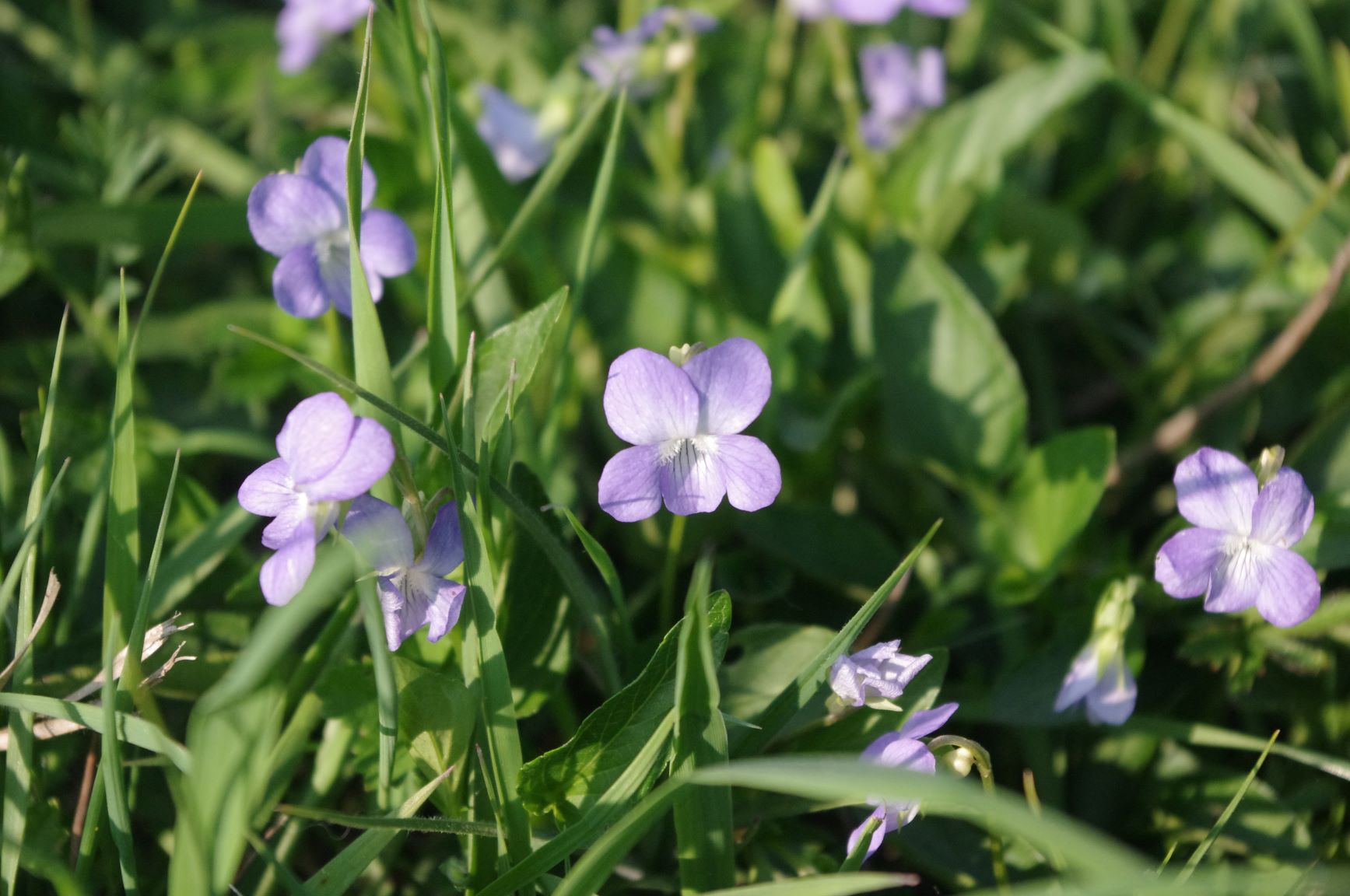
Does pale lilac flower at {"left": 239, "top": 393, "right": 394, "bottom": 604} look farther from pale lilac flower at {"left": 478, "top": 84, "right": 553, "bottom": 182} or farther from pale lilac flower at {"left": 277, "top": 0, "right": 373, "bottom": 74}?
pale lilac flower at {"left": 277, "top": 0, "right": 373, "bottom": 74}

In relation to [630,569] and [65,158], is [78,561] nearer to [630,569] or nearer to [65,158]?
[630,569]

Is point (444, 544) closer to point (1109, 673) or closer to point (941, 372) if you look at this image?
point (1109, 673)

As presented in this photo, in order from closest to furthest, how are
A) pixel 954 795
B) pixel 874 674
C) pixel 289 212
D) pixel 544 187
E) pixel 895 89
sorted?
1. pixel 954 795
2. pixel 874 674
3. pixel 289 212
4. pixel 544 187
5. pixel 895 89

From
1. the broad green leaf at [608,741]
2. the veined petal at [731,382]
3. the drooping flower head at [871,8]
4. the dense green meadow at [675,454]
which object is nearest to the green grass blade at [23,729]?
the dense green meadow at [675,454]

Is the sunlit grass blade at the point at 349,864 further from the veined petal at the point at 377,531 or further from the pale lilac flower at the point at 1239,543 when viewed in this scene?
the pale lilac flower at the point at 1239,543

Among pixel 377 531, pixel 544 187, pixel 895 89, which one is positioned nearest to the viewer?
pixel 377 531

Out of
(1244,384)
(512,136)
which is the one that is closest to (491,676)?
(512,136)
